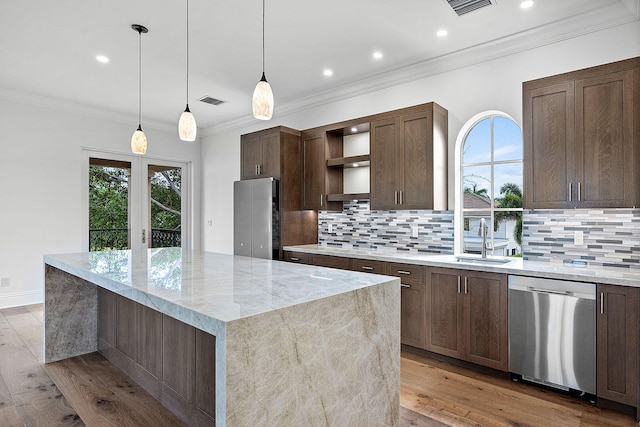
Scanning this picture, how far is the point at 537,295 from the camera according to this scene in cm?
268

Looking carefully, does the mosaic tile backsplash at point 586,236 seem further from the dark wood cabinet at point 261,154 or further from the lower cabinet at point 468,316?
the dark wood cabinet at point 261,154

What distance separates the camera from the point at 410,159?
3.73 m

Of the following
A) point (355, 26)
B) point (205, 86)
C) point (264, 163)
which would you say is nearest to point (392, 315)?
point (355, 26)

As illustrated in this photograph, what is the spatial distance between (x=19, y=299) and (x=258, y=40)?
4.60 metres

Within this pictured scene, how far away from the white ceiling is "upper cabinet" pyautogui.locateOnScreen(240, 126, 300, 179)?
0.57m

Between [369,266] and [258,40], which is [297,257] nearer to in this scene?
[369,266]

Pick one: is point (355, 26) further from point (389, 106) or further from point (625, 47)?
point (625, 47)

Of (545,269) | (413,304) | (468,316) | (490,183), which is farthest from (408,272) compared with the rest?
(490,183)

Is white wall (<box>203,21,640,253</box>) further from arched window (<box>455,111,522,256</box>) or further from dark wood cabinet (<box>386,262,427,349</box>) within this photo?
dark wood cabinet (<box>386,262,427,349</box>)

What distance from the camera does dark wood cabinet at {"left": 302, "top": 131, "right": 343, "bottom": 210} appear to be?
14.9 ft

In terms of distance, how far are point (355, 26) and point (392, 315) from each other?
2.46 meters

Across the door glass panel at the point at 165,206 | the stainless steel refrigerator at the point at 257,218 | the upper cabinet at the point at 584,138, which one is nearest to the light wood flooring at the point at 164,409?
the upper cabinet at the point at 584,138

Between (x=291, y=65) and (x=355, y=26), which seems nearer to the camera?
(x=355, y=26)

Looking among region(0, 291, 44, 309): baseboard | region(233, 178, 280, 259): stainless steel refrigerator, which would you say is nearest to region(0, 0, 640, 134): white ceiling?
region(233, 178, 280, 259): stainless steel refrigerator
